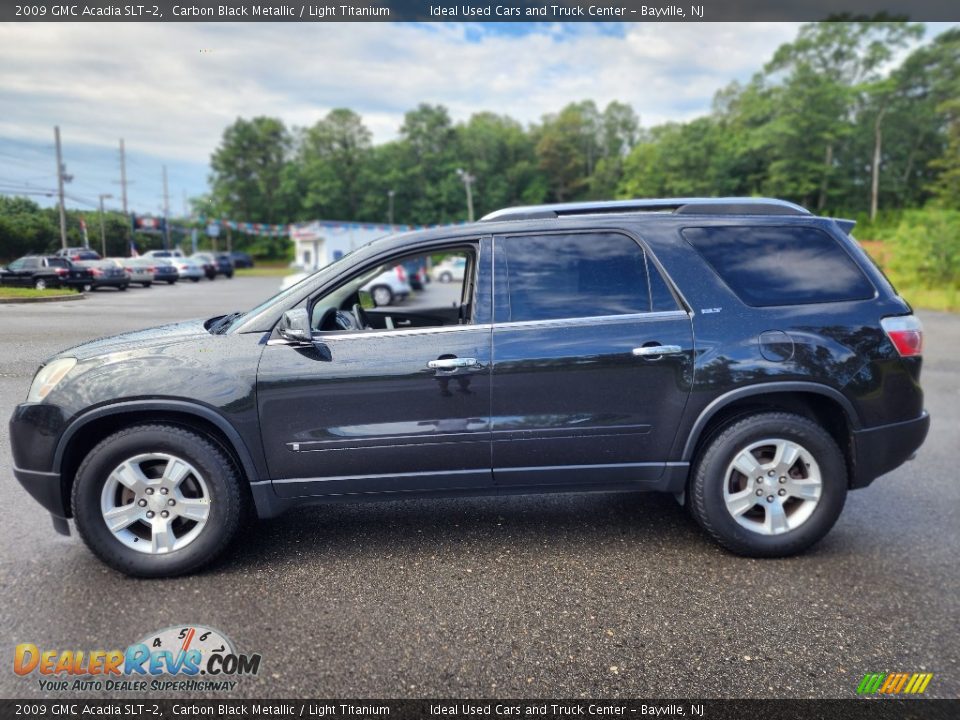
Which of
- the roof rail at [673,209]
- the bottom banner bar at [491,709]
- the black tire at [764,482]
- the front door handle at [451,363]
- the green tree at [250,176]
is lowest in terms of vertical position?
the bottom banner bar at [491,709]

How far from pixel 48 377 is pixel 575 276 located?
2851 millimetres

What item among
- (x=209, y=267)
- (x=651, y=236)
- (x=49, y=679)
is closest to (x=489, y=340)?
(x=651, y=236)

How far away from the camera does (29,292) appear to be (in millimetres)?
4922

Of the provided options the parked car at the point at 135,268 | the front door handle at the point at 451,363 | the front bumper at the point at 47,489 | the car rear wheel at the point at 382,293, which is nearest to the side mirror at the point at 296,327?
the front door handle at the point at 451,363

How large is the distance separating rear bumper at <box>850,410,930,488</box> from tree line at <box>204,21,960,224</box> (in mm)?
54661

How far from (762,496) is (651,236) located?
1562 mm

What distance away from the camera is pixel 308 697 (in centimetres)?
238

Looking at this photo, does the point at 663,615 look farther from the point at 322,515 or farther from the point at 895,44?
the point at 895,44

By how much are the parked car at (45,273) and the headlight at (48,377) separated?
2.00m

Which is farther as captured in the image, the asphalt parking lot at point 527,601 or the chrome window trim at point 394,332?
the chrome window trim at point 394,332

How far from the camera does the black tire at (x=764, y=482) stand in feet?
11.2

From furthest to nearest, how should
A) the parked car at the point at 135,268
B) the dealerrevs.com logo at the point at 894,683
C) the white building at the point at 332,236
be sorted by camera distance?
the white building at the point at 332,236 < the parked car at the point at 135,268 < the dealerrevs.com logo at the point at 894,683

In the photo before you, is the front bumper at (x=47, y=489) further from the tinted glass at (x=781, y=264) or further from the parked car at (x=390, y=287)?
the parked car at (x=390, y=287)

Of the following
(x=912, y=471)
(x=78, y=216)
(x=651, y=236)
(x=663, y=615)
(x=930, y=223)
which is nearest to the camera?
(x=663, y=615)
